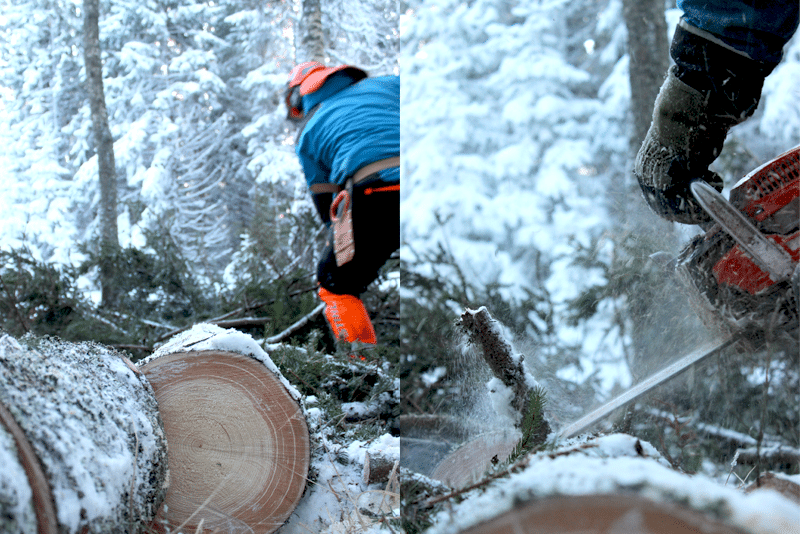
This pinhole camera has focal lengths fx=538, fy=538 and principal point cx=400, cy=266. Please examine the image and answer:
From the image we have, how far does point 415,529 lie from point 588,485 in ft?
1.19

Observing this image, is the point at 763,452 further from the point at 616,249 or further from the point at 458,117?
the point at 458,117

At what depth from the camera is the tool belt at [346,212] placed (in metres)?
2.39

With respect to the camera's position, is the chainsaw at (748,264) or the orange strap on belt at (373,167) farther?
the orange strap on belt at (373,167)

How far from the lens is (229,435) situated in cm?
112

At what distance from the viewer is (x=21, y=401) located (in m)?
0.72

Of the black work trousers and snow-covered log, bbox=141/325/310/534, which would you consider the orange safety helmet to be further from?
snow-covered log, bbox=141/325/310/534

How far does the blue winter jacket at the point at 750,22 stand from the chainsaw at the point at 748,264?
0.12 m

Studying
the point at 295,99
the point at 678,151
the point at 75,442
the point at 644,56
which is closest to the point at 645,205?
the point at 678,151

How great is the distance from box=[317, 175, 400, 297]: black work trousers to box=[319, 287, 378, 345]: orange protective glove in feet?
0.17

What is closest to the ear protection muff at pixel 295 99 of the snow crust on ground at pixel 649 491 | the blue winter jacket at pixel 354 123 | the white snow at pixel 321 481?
the blue winter jacket at pixel 354 123

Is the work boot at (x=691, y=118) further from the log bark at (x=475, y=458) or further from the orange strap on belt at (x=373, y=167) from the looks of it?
the orange strap on belt at (x=373, y=167)

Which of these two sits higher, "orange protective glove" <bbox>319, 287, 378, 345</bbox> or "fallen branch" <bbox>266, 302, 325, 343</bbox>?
"orange protective glove" <bbox>319, 287, 378, 345</bbox>

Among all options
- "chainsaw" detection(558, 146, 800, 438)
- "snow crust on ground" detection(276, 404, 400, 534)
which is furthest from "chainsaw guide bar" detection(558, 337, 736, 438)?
"snow crust on ground" detection(276, 404, 400, 534)

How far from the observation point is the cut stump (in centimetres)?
108
